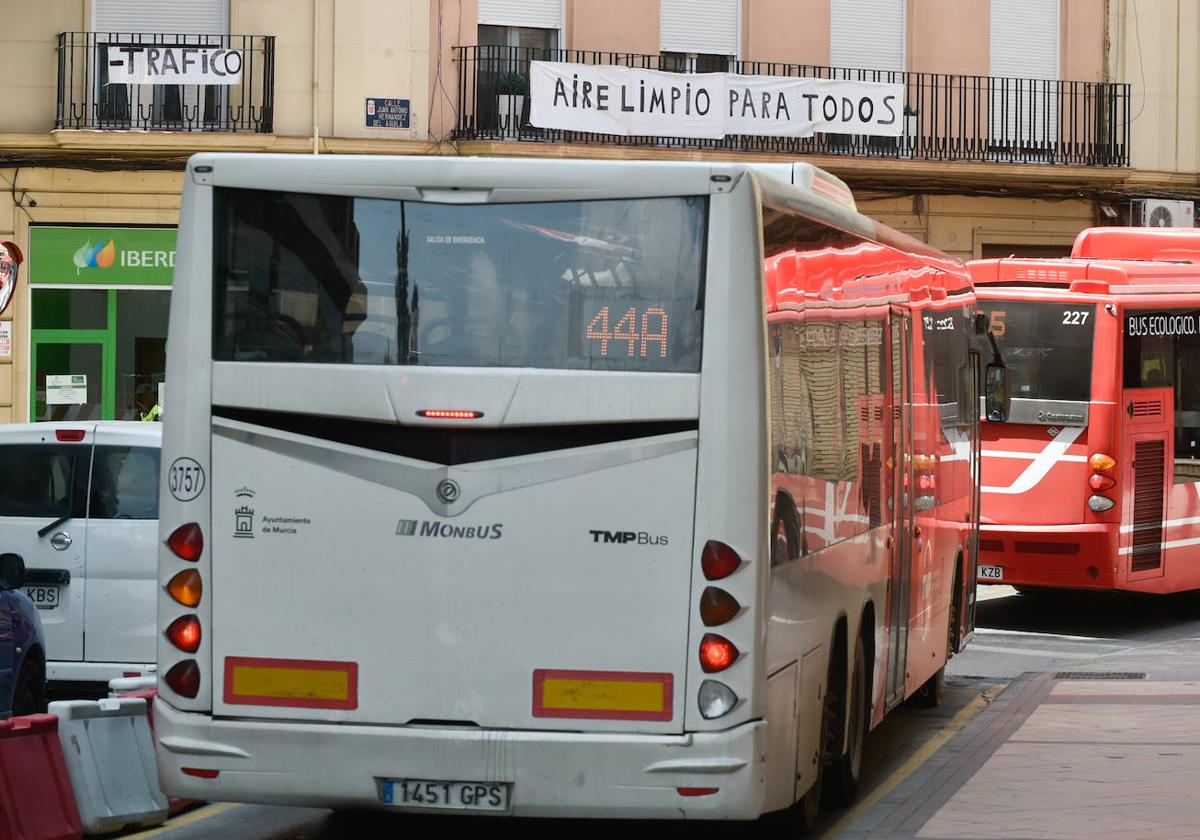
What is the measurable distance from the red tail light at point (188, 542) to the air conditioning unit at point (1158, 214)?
24.4 meters

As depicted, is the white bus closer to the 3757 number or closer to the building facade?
the 3757 number

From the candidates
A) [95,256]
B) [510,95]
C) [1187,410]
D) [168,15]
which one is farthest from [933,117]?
[1187,410]

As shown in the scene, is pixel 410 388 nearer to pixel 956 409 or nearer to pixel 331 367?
pixel 331 367

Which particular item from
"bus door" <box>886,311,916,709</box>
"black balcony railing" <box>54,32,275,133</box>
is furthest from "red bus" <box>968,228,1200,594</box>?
"black balcony railing" <box>54,32,275,133</box>

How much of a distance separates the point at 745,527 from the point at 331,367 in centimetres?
157

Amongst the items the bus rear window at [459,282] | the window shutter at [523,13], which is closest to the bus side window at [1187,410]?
the bus rear window at [459,282]

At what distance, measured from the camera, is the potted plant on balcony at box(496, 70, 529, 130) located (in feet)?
90.0

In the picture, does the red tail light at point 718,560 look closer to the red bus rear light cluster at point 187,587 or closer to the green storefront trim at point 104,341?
the red bus rear light cluster at point 187,587

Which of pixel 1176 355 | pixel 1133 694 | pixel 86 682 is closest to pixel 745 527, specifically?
pixel 86 682

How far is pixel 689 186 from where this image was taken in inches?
287

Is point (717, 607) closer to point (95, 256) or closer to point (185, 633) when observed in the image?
point (185, 633)

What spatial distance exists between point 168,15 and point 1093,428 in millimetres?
15082

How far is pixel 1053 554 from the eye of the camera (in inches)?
685

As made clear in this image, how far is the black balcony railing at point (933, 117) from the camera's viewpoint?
27469 millimetres
